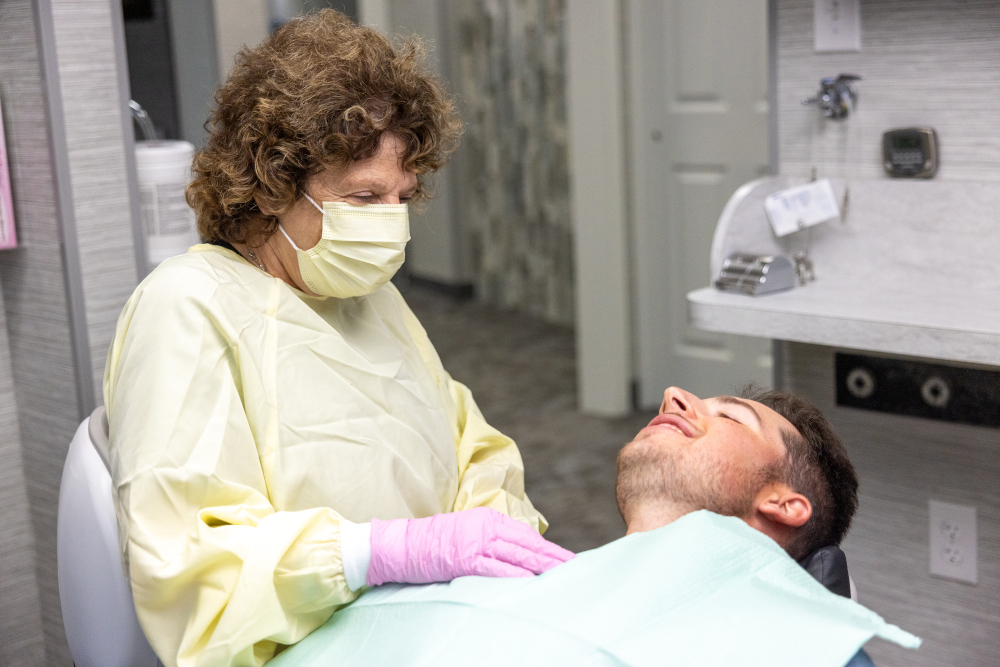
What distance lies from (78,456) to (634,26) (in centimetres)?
266

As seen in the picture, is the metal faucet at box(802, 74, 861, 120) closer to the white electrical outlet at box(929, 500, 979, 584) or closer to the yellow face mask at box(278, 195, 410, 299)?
the white electrical outlet at box(929, 500, 979, 584)

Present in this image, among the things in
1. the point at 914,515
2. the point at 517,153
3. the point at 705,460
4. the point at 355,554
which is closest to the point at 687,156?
the point at 517,153

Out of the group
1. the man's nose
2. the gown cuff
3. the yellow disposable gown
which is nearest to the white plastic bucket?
the yellow disposable gown

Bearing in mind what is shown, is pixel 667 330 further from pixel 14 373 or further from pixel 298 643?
pixel 298 643

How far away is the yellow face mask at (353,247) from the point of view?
51.1 inches

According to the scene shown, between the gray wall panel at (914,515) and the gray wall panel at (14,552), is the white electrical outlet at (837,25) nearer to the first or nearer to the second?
the gray wall panel at (914,515)

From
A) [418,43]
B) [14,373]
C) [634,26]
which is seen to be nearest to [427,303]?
[634,26]

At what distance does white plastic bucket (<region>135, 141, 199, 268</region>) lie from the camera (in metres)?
1.70

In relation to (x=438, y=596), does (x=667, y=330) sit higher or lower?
lower

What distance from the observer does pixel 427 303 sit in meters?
5.67

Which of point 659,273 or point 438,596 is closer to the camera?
point 438,596

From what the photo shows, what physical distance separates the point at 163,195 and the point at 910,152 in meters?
1.34

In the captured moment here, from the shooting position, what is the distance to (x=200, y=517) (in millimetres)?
1130

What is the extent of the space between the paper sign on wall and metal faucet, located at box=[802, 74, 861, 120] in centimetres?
14
